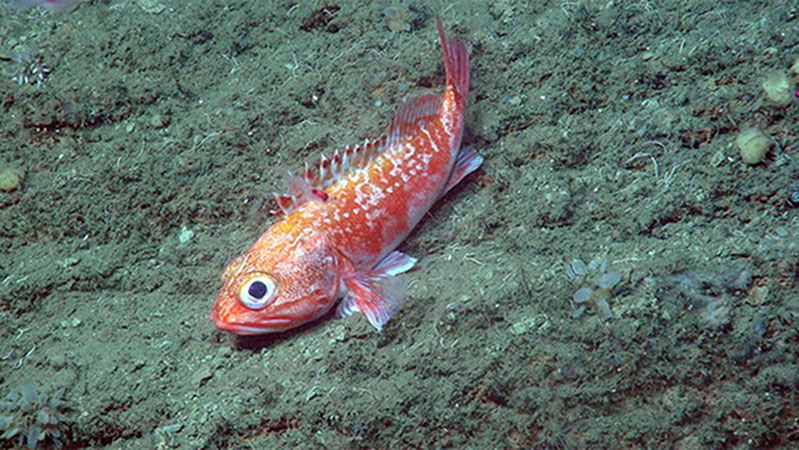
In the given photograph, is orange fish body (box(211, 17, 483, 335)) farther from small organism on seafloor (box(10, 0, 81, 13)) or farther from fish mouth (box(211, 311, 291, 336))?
small organism on seafloor (box(10, 0, 81, 13))

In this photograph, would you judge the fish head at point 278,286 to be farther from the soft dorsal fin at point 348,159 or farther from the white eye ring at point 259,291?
the soft dorsal fin at point 348,159

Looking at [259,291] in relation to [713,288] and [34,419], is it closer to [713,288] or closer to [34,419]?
[34,419]

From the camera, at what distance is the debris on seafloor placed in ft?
9.80

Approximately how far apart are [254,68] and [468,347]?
10.2 ft

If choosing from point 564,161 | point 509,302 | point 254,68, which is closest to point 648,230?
point 564,161

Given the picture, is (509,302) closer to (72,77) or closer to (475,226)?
(475,226)

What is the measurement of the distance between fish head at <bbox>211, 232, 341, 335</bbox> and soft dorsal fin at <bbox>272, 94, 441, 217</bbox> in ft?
0.99

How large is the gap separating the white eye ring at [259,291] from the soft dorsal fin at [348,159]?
60 centimetres

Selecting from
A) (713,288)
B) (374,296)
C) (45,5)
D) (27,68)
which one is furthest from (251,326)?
(45,5)

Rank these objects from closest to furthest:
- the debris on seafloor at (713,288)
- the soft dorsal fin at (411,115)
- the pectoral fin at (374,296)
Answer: the debris on seafloor at (713,288) → the pectoral fin at (374,296) → the soft dorsal fin at (411,115)

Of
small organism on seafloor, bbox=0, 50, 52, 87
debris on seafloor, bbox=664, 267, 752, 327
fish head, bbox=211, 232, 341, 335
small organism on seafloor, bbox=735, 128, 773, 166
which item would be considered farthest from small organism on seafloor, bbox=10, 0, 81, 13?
small organism on seafloor, bbox=735, 128, 773, 166

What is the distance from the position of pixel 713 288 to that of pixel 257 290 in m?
2.73

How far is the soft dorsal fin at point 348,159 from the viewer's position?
3928 millimetres

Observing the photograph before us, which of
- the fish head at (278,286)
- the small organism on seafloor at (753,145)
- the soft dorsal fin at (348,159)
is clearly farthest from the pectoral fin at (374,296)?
the small organism on seafloor at (753,145)
